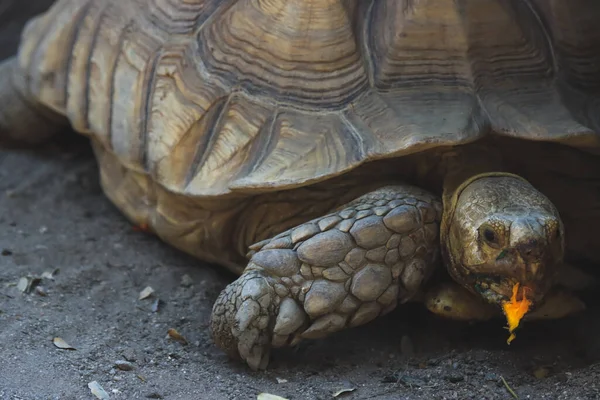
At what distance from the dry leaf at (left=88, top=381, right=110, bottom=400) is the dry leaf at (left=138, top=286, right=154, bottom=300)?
68cm

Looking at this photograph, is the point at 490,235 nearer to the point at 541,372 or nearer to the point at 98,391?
the point at 541,372

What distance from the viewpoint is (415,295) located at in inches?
113

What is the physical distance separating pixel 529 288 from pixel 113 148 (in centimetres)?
176

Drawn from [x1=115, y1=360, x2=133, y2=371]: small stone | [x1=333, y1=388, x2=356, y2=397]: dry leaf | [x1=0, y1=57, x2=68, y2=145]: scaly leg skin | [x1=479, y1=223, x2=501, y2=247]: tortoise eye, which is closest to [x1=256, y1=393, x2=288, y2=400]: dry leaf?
[x1=333, y1=388, x2=356, y2=397]: dry leaf

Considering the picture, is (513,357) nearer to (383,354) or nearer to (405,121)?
(383,354)

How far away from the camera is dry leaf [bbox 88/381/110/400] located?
2.44 meters

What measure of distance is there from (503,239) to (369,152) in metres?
0.50

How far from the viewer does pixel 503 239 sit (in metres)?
2.48

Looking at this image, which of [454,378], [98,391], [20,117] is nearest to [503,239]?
[454,378]

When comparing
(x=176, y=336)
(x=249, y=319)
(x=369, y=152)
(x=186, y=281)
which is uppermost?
(x=369, y=152)

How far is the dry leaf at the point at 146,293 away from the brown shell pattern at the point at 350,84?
1.29 ft

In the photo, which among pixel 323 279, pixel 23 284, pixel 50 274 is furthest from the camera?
pixel 50 274

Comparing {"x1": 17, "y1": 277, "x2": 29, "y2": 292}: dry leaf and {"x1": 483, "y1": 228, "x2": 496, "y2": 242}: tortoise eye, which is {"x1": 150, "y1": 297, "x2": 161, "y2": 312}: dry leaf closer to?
{"x1": 17, "y1": 277, "x2": 29, "y2": 292}: dry leaf

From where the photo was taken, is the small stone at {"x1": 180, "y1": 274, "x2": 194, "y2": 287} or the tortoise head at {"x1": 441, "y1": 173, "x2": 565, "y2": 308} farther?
the small stone at {"x1": 180, "y1": 274, "x2": 194, "y2": 287}
